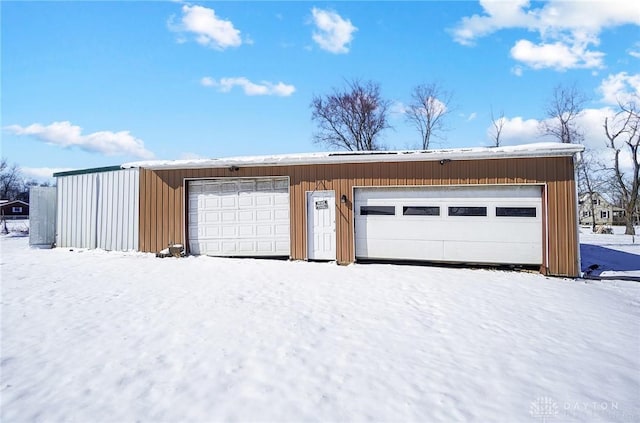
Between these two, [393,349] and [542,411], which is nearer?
[542,411]

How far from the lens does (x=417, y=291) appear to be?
6559 millimetres

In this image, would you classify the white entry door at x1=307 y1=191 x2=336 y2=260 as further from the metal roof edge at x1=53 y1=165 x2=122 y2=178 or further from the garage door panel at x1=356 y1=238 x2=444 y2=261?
the metal roof edge at x1=53 y1=165 x2=122 y2=178

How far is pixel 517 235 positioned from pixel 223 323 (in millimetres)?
7087

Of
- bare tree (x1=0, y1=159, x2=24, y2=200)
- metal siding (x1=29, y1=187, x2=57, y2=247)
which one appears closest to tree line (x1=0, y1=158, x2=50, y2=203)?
A: bare tree (x1=0, y1=159, x2=24, y2=200)

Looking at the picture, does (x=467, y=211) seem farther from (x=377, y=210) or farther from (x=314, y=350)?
(x=314, y=350)

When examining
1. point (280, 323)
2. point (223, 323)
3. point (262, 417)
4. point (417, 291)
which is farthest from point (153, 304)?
point (417, 291)

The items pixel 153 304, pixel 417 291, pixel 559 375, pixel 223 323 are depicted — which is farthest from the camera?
pixel 417 291

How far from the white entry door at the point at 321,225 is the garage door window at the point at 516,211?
4.04 meters

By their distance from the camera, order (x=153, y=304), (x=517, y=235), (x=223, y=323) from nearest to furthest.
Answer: (x=223, y=323) → (x=153, y=304) → (x=517, y=235)

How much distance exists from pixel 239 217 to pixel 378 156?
4.19 meters

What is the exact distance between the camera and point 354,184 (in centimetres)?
937

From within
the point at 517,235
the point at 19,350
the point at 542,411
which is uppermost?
the point at 517,235

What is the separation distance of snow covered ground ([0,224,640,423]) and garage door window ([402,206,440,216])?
7.27 feet

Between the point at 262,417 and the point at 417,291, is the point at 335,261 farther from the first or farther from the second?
the point at 262,417
